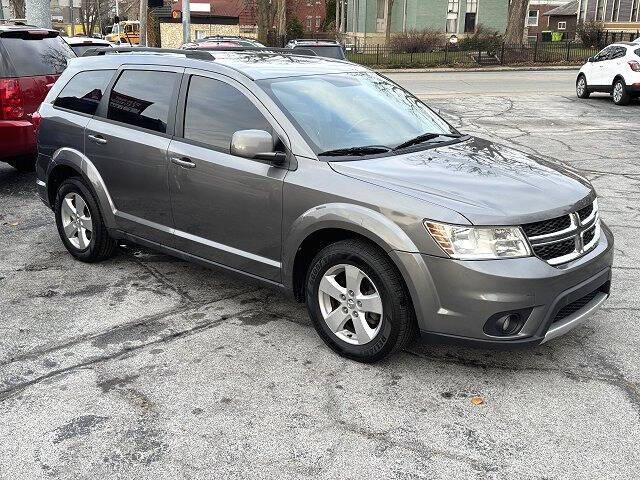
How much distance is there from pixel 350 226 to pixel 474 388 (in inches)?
45.0

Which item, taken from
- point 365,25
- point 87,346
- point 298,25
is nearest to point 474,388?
point 87,346

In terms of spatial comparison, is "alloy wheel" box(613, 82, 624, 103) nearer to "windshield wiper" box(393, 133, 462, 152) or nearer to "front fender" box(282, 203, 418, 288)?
"windshield wiper" box(393, 133, 462, 152)

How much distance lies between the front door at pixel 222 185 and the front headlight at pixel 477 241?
3.86 ft

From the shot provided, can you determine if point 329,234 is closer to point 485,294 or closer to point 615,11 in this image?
point 485,294

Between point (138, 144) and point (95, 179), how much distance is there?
63 centimetres

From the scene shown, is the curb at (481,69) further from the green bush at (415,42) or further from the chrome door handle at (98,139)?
the chrome door handle at (98,139)

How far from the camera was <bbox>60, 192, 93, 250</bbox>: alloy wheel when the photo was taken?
6.04m

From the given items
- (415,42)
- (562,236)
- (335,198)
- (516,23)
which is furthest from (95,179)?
(415,42)

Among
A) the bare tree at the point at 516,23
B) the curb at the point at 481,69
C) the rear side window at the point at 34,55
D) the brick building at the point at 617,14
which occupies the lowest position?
the curb at the point at 481,69

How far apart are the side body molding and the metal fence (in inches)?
1263

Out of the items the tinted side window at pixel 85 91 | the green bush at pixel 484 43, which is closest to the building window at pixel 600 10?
the green bush at pixel 484 43

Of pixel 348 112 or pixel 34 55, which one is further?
pixel 34 55

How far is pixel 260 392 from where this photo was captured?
3.94 m

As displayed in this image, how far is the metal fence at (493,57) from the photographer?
37.1 metres
